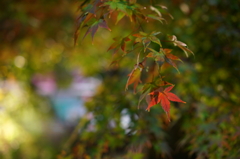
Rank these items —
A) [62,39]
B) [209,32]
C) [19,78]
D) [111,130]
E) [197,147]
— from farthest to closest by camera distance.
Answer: [62,39]
[19,78]
[209,32]
[111,130]
[197,147]

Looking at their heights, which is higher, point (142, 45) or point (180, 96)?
point (142, 45)

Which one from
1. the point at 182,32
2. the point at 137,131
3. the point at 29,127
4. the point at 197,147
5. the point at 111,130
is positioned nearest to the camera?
the point at 197,147

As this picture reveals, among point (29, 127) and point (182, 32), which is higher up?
point (182, 32)

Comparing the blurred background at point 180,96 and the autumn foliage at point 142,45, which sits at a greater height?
the autumn foliage at point 142,45

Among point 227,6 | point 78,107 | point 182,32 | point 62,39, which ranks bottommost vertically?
point 78,107

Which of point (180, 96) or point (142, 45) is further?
point (180, 96)

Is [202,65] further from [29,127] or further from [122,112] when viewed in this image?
[29,127]

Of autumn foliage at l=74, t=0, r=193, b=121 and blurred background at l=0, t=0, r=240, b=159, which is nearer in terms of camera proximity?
autumn foliage at l=74, t=0, r=193, b=121

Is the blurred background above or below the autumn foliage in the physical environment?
below

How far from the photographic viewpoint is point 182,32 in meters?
2.68

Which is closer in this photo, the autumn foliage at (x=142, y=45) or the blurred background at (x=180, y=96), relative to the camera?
the autumn foliage at (x=142, y=45)

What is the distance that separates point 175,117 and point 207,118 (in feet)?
1.39

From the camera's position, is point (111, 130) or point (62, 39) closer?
point (111, 130)

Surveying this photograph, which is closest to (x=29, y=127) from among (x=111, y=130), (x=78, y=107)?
(x=78, y=107)
